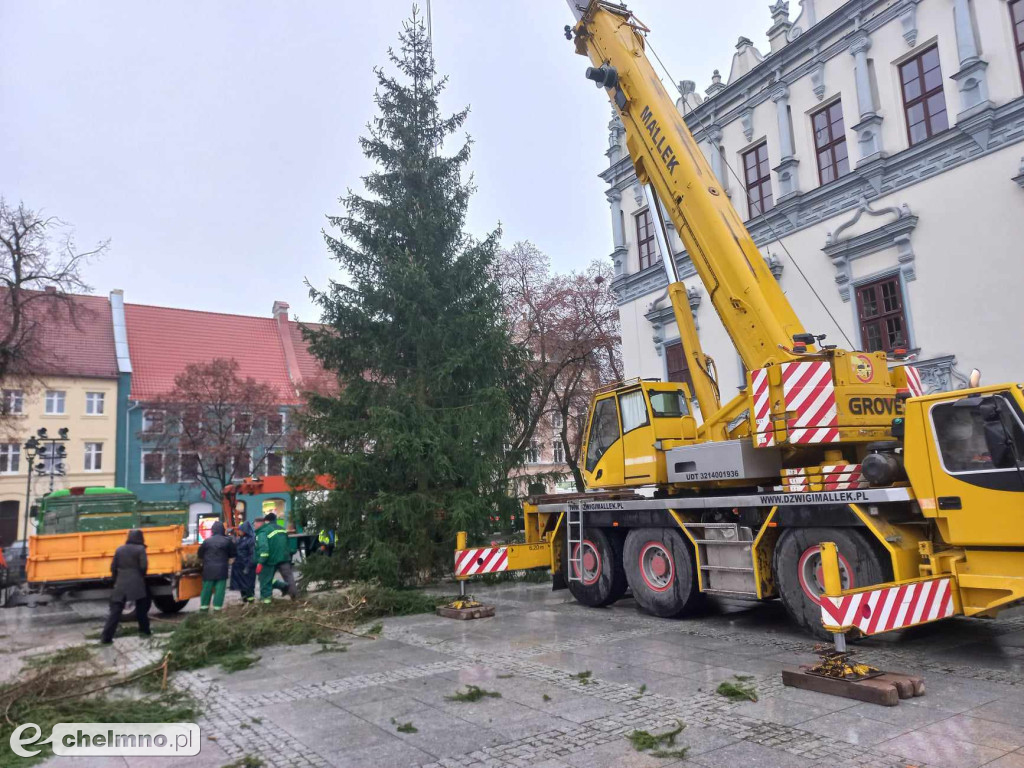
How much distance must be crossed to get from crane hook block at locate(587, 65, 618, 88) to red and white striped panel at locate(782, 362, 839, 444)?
5.79 m

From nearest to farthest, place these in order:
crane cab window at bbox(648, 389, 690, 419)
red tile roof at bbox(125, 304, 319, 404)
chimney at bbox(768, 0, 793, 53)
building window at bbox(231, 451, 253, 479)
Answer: crane cab window at bbox(648, 389, 690, 419)
chimney at bbox(768, 0, 793, 53)
building window at bbox(231, 451, 253, 479)
red tile roof at bbox(125, 304, 319, 404)

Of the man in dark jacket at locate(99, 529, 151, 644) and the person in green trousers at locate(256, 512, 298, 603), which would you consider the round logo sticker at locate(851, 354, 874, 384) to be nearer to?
the person in green trousers at locate(256, 512, 298, 603)

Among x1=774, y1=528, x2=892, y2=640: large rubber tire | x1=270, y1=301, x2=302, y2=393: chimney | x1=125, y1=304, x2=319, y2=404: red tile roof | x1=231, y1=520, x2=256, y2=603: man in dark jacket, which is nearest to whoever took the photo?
x1=774, y1=528, x2=892, y2=640: large rubber tire

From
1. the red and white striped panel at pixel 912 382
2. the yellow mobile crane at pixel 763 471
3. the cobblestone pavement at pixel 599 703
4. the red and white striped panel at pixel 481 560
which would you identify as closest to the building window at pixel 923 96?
the yellow mobile crane at pixel 763 471

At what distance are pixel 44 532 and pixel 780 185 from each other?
19701 mm

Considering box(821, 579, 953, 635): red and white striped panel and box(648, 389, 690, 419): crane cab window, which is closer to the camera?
box(821, 579, 953, 635): red and white striped panel

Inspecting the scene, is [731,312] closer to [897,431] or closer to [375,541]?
[897,431]

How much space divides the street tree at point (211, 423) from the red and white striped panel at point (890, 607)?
27370 mm

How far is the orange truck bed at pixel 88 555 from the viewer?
12367mm

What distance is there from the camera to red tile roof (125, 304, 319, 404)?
42.0m

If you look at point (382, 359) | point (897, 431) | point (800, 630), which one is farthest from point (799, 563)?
point (382, 359)

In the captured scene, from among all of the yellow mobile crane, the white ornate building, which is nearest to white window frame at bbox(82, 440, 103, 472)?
the white ornate building

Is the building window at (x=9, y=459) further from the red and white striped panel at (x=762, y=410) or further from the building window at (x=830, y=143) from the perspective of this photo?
the red and white striped panel at (x=762, y=410)

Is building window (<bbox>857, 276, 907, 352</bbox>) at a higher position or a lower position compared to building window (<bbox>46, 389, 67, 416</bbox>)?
lower
